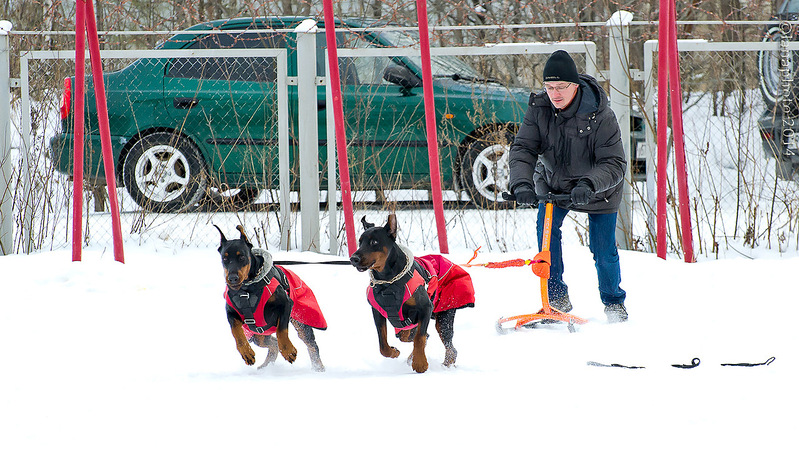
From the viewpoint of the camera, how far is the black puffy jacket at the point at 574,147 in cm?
420

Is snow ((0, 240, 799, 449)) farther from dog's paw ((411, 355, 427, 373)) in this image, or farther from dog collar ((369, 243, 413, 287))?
dog collar ((369, 243, 413, 287))

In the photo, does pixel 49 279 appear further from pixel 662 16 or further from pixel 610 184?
pixel 662 16

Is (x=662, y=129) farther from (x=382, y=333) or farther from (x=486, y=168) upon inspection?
(x=382, y=333)

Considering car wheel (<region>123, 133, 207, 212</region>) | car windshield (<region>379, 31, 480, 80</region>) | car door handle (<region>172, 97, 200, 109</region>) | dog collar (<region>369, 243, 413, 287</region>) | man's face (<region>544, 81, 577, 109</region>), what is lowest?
dog collar (<region>369, 243, 413, 287</region>)

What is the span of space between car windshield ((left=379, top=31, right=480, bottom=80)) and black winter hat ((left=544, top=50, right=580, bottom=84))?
2.59 m

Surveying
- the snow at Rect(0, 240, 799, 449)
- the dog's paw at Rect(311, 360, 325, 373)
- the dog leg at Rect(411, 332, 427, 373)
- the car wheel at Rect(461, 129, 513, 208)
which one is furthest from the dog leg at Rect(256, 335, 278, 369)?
the car wheel at Rect(461, 129, 513, 208)

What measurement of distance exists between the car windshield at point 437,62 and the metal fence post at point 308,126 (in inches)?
37.0

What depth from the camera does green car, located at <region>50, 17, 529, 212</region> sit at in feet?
20.8

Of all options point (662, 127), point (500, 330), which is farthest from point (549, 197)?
point (662, 127)

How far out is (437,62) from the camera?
6598mm

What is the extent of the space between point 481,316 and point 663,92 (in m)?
2.06

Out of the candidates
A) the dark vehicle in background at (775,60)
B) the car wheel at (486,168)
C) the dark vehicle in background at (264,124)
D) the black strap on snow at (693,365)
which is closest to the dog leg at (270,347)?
the black strap on snow at (693,365)

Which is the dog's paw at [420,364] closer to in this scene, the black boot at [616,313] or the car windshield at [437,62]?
the black boot at [616,313]

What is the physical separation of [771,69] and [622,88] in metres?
1.35
